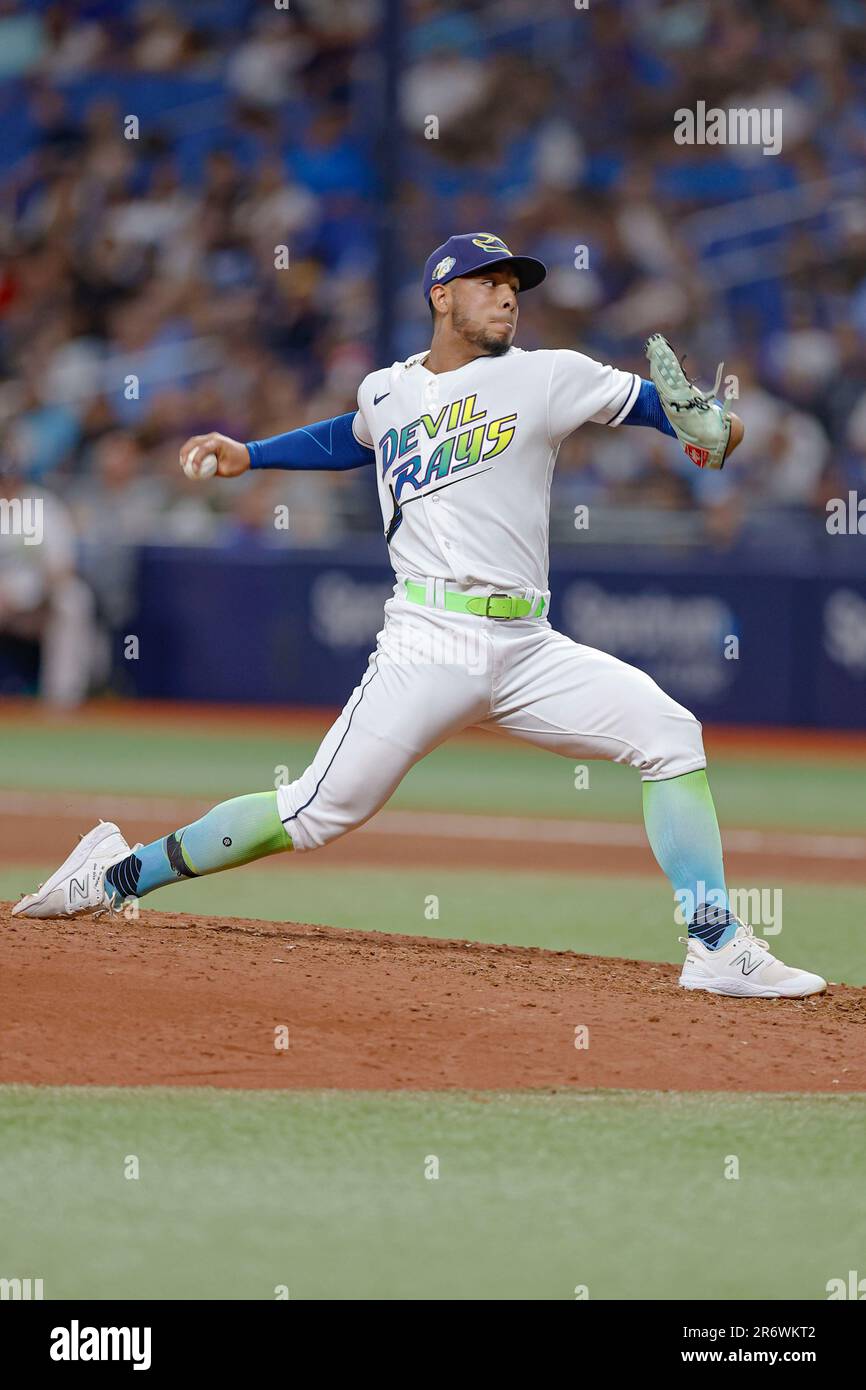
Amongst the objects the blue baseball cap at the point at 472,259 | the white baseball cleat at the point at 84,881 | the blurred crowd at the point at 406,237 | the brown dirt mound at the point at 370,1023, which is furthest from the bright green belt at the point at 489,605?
the blurred crowd at the point at 406,237

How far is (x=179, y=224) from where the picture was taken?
19.2 m

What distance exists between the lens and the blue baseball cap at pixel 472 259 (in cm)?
574

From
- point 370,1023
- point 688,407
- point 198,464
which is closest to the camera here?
point 370,1023

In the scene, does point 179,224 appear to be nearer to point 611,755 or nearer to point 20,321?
point 20,321

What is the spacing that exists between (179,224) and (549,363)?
560 inches

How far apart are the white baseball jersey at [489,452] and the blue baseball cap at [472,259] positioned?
247mm

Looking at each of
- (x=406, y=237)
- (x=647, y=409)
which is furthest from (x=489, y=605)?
(x=406, y=237)

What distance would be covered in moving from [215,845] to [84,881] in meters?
0.54

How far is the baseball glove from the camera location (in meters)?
5.48

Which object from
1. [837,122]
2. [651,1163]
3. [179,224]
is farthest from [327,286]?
[651,1163]

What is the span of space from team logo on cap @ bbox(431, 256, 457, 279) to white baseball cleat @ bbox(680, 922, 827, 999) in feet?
6.94

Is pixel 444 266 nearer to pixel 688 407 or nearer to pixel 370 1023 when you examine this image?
pixel 688 407

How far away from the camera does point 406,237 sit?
18.0 metres

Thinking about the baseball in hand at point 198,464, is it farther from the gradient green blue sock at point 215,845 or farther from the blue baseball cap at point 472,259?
the gradient green blue sock at point 215,845
